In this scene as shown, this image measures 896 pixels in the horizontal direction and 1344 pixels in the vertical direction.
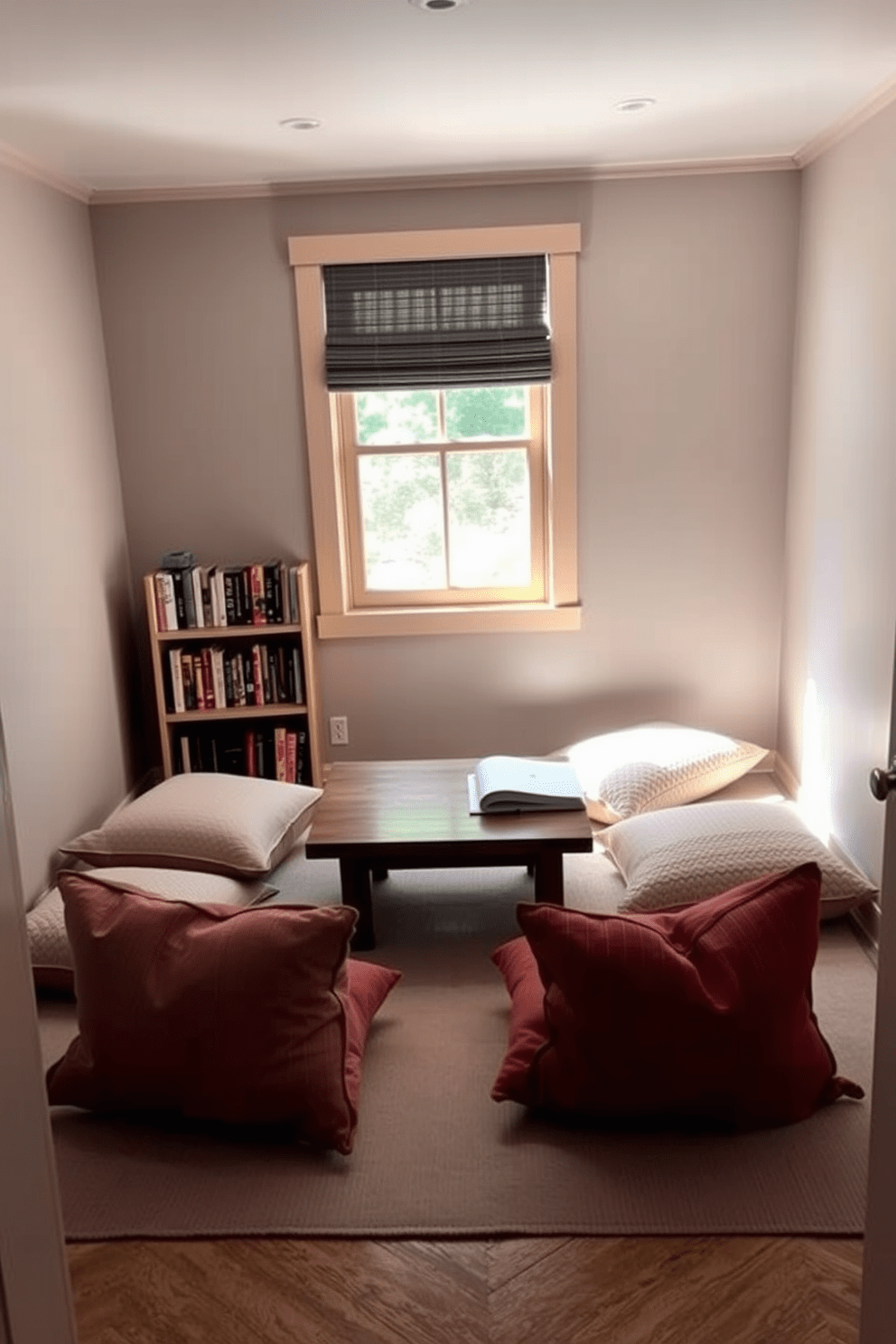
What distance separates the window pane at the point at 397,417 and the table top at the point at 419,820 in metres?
1.36

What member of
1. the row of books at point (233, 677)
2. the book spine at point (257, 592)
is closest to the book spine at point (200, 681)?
the row of books at point (233, 677)

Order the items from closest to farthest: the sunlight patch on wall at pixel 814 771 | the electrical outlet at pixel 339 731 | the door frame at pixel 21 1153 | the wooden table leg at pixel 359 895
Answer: the door frame at pixel 21 1153 < the wooden table leg at pixel 359 895 < the sunlight patch on wall at pixel 814 771 < the electrical outlet at pixel 339 731

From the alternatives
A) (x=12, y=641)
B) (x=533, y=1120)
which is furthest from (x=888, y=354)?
(x=12, y=641)

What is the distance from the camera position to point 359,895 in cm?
311

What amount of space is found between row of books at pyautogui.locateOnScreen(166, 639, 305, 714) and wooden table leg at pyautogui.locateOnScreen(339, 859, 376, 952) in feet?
3.78

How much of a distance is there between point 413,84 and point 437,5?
0.59 meters

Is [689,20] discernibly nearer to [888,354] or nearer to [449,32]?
[449,32]

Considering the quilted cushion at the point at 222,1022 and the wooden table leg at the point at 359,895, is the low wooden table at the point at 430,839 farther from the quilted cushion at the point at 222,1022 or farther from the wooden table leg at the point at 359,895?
the quilted cushion at the point at 222,1022

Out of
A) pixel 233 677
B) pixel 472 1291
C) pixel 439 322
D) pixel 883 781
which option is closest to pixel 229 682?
pixel 233 677

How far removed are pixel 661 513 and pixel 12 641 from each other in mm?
2339

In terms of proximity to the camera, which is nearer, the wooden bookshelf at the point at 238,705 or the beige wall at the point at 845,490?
the beige wall at the point at 845,490

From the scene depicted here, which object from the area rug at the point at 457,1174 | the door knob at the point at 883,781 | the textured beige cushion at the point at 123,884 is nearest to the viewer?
the door knob at the point at 883,781

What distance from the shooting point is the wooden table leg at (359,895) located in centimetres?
308

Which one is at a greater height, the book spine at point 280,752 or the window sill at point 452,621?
the window sill at point 452,621
